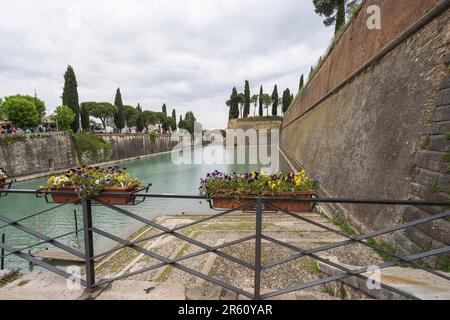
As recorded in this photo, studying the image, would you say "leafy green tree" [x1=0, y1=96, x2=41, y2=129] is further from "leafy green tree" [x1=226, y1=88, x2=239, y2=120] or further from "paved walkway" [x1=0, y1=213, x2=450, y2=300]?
"leafy green tree" [x1=226, y1=88, x2=239, y2=120]

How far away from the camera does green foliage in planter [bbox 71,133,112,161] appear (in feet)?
96.0

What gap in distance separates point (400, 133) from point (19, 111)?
34609 millimetres

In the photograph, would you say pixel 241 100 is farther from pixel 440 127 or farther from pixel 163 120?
pixel 440 127

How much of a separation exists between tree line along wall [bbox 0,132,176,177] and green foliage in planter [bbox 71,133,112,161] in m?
0.35

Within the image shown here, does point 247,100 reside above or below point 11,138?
above

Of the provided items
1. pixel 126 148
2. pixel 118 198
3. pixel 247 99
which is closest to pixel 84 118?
pixel 126 148

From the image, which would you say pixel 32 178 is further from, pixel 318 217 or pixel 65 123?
pixel 318 217

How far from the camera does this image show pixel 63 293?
2.17 metres

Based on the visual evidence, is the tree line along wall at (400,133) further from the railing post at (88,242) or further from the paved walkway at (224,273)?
the railing post at (88,242)

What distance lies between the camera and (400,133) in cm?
441

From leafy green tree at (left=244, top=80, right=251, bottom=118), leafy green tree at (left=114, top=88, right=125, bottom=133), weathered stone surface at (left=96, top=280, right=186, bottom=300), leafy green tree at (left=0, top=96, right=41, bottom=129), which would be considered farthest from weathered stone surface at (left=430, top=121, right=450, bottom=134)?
leafy green tree at (left=244, top=80, right=251, bottom=118)

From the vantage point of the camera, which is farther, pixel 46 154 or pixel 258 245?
pixel 46 154
